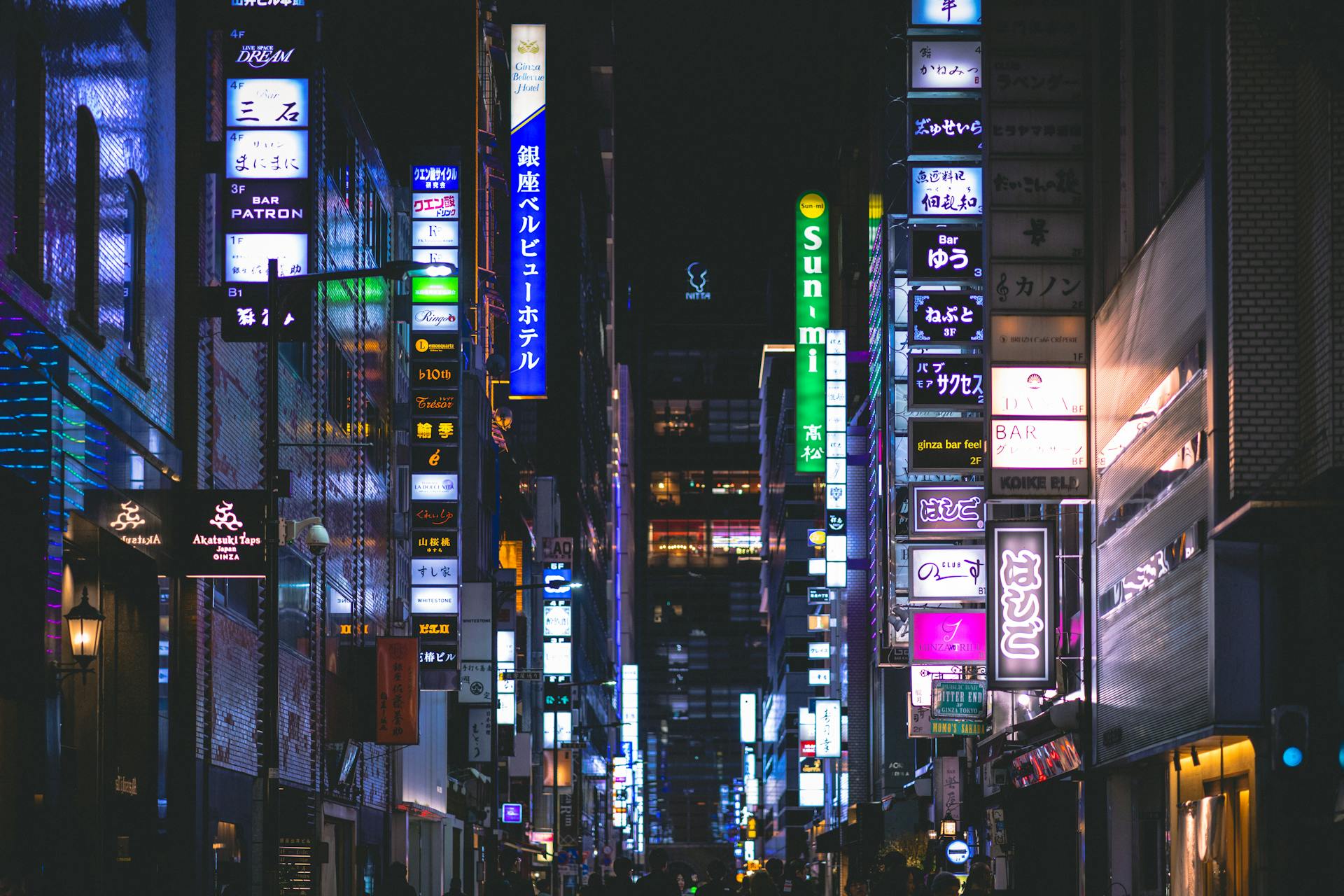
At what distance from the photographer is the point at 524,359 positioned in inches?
2488

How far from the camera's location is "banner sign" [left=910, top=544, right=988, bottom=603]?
34219mm

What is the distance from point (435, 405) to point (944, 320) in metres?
17.9

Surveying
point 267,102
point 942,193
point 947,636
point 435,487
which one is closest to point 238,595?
point 267,102

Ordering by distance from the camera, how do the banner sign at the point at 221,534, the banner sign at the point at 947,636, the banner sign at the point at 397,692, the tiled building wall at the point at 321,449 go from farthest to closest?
the banner sign at the point at 397,692 < the banner sign at the point at 947,636 < the tiled building wall at the point at 321,449 < the banner sign at the point at 221,534

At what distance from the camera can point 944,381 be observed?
3198 cm

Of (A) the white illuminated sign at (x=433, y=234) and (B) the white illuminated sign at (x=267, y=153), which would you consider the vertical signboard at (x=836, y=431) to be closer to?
(A) the white illuminated sign at (x=433, y=234)

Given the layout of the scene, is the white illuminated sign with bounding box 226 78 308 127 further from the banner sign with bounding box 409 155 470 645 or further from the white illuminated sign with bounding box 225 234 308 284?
the banner sign with bounding box 409 155 470 645

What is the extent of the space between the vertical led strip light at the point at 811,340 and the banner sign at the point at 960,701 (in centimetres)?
2779

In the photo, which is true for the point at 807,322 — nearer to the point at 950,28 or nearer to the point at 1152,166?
the point at 950,28

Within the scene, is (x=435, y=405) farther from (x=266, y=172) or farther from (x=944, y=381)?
(x=266, y=172)

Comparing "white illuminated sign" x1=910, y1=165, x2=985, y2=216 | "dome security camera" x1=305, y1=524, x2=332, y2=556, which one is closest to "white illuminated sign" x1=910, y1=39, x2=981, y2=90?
"white illuminated sign" x1=910, y1=165, x2=985, y2=216

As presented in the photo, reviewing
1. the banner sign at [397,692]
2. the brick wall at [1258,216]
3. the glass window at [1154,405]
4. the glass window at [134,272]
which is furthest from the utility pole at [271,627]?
the banner sign at [397,692]

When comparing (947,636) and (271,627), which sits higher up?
(271,627)

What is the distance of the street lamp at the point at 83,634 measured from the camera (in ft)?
58.9
